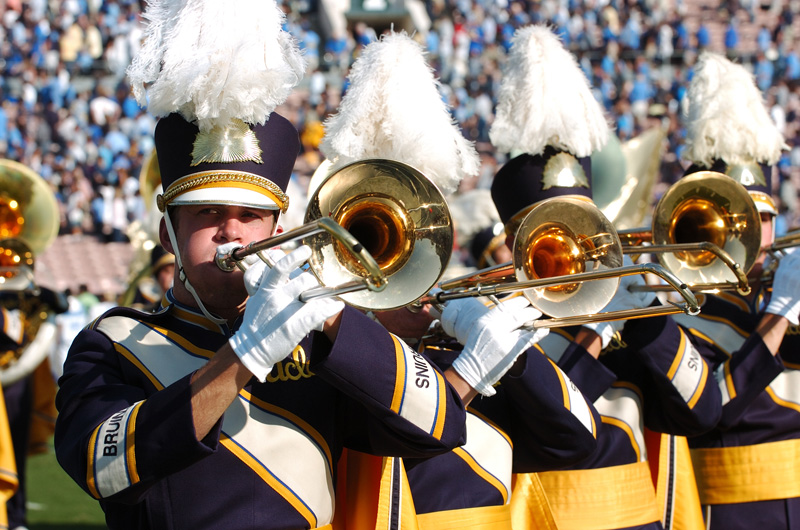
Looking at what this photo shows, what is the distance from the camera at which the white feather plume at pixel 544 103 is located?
356cm

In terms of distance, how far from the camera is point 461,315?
112 inches

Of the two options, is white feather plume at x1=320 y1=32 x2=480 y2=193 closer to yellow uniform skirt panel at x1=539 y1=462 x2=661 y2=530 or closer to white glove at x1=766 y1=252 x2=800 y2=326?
yellow uniform skirt panel at x1=539 y1=462 x2=661 y2=530

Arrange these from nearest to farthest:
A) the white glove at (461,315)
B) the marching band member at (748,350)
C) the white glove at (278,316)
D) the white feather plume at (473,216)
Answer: the white glove at (278,316) → the white glove at (461,315) → the marching band member at (748,350) → the white feather plume at (473,216)

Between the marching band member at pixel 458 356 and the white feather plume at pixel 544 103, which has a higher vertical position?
the white feather plume at pixel 544 103

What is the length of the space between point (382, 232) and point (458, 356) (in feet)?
1.64

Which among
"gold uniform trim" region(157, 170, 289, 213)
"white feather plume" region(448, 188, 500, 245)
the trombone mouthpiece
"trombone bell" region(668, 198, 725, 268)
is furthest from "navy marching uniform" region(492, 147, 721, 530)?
"white feather plume" region(448, 188, 500, 245)

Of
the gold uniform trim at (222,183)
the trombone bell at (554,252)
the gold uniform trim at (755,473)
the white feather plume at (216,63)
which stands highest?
the white feather plume at (216,63)

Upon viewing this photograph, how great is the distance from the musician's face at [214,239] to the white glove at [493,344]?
2.02ft

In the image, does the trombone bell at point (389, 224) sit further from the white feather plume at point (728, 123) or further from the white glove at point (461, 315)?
the white feather plume at point (728, 123)

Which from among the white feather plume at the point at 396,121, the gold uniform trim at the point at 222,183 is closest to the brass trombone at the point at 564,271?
the white feather plume at the point at 396,121

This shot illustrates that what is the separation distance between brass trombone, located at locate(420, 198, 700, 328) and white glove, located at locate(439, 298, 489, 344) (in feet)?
0.15

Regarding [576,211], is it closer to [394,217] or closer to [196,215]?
[394,217]

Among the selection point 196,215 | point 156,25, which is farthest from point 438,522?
point 156,25

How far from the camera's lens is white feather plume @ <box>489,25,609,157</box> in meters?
3.56
